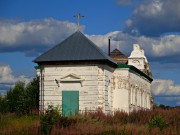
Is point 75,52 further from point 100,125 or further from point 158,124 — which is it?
point 158,124

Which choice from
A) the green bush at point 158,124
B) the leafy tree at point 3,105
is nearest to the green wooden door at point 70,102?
the green bush at point 158,124

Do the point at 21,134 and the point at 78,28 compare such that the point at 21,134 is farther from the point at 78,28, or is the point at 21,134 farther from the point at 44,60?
the point at 78,28

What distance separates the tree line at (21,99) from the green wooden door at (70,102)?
2.00 m

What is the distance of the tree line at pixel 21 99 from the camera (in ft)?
109

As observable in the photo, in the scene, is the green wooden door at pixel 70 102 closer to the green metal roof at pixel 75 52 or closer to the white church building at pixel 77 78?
the white church building at pixel 77 78

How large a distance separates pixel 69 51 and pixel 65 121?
29.3 feet

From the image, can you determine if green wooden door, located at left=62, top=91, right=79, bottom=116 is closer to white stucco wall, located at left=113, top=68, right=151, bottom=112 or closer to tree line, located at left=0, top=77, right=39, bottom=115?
tree line, located at left=0, top=77, right=39, bottom=115

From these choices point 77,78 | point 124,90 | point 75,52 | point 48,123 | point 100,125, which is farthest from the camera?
point 124,90

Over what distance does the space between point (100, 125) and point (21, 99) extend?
13.7 meters

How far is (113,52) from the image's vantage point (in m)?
50.6

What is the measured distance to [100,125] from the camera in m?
22.0

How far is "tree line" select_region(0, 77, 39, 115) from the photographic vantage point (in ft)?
109

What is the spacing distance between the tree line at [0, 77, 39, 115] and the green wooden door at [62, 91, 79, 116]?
200 centimetres

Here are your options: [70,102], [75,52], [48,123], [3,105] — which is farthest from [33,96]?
[48,123]
